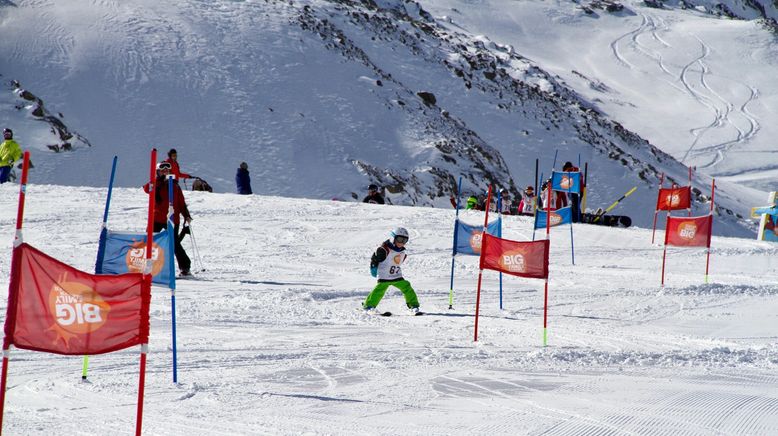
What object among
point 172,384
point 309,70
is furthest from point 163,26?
point 172,384

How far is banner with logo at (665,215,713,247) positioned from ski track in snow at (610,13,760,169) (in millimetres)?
48692

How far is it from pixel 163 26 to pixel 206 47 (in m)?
2.77

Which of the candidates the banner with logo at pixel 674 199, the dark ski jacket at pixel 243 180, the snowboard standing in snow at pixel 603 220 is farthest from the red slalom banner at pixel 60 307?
the snowboard standing in snow at pixel 603 220

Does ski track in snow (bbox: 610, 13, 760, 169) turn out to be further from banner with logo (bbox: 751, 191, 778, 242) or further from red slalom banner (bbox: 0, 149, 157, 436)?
red slalom banner (bbox: 0, 149, 157, 436)

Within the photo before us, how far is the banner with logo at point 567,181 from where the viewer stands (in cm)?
1930

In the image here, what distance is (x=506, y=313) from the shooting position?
1205cm

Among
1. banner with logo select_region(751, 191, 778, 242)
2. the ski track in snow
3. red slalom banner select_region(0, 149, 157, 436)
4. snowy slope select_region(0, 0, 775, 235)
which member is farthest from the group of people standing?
the ski track in snow

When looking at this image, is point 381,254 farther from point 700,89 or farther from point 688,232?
point 700,89

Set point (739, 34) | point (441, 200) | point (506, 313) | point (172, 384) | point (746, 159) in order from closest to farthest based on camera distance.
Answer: point (172, 384) < point (506, 313) < point (441, 200) < point (746, 159) < point (739, 34)

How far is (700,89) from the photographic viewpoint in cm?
7762

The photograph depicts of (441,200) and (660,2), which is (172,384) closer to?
(441,200)

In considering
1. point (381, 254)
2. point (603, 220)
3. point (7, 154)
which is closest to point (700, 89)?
point (603, 220)

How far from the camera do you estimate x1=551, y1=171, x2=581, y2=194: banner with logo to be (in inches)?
760

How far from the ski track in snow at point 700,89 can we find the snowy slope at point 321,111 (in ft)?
1.05
